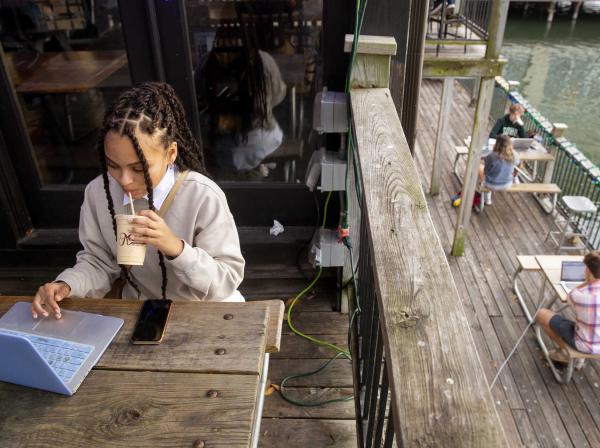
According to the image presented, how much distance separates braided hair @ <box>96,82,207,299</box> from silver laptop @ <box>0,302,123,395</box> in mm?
324

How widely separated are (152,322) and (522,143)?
25.7 feet

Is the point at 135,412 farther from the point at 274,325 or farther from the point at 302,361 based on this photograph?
the point at 302,361

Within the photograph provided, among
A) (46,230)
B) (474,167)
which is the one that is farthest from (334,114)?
(474,167)

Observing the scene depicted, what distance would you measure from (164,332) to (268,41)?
1.86 metres

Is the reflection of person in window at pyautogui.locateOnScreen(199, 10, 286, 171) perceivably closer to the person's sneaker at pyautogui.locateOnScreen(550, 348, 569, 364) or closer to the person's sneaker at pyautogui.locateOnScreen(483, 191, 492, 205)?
the person's sneaker at pyautogui.locateOnScreen(550, 348, 569, 364)

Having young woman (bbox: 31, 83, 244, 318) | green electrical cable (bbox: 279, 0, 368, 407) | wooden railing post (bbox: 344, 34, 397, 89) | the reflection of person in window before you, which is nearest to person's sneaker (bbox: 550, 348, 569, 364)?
green electrical cable (bbox: 279, 0, 368, 407)

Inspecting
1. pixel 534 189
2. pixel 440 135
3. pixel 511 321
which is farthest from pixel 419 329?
pixel 440 135

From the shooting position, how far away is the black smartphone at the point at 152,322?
125 cm

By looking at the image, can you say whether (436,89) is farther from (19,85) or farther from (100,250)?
(100,250)

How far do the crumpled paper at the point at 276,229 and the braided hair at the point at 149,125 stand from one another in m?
1.25

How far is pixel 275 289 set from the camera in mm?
3023

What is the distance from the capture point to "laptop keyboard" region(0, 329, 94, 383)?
3.74 feet

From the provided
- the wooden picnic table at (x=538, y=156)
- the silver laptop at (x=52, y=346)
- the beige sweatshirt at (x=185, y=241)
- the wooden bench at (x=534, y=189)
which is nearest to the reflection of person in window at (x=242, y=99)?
the beige sweatshirt at (x=185, y=241)

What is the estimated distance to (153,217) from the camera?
1.29 meters
